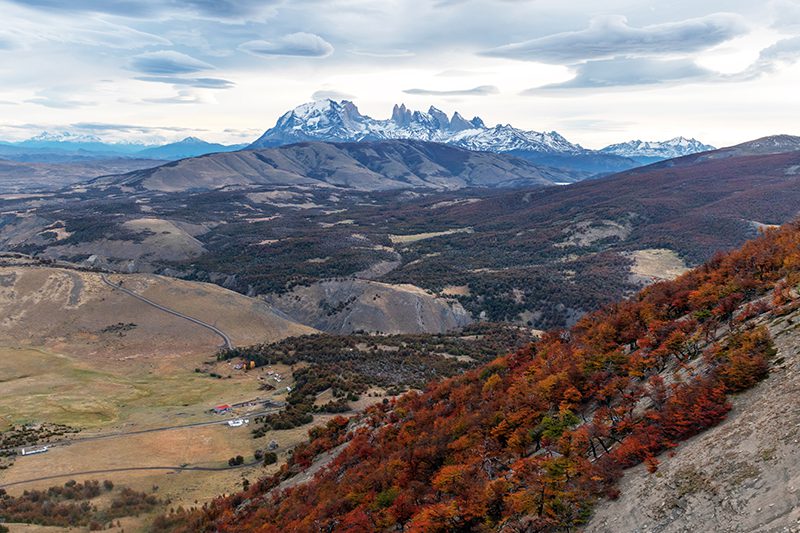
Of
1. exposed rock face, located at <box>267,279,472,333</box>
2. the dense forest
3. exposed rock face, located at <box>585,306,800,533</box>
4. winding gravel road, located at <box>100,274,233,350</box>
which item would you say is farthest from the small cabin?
exposed rock face, located at <box>267,279,472,333</box>

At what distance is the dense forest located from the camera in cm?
1363

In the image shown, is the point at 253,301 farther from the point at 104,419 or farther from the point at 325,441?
the point at 325,441

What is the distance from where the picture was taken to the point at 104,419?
49250 mm

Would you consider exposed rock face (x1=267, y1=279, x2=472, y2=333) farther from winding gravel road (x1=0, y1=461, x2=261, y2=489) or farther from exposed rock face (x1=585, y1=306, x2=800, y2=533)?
exposed rock face (x1=585, y1=306, x2=800, y2=533)

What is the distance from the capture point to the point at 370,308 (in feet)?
334

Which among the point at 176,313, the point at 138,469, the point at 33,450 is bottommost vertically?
the point at 138,469

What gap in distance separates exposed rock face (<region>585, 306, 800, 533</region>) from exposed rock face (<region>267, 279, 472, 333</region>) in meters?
84.7

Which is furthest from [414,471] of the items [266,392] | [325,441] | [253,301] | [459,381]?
[253,301]

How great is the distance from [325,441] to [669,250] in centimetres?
12209

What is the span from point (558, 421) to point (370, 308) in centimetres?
8524

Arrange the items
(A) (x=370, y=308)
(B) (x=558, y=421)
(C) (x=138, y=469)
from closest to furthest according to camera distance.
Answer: (B) (x=558, y=421), (C) (x=138, y=469), (A) (x=370, y=308)

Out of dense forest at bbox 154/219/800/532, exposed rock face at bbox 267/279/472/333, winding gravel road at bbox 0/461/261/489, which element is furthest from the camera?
exposed rock face at bbox 267/279/472/333

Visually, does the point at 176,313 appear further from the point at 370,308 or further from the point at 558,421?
the point at 558,421

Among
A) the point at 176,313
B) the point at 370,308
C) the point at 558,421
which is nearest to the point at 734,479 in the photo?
the point at 558,421
